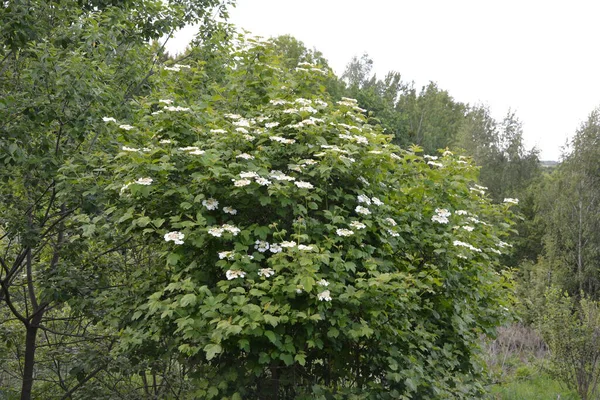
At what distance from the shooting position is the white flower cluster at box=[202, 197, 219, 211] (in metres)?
3.13

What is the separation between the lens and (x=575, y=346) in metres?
8.48

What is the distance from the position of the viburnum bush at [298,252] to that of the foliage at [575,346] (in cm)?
530

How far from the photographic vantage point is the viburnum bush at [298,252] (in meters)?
2.94

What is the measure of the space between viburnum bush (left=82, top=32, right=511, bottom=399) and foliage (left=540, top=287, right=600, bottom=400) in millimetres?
5297

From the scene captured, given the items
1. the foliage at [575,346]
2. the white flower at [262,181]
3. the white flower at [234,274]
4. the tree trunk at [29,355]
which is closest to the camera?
the white flower at [234,274]

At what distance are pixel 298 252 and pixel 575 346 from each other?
7.32m

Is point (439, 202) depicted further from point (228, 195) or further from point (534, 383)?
point (534, 383)

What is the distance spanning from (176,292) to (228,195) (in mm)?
732

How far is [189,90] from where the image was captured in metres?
4.54

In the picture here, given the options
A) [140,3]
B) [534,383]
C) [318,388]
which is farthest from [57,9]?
[534,383]

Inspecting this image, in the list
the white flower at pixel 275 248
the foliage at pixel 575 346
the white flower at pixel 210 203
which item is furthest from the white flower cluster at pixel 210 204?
the foliage at pixel 575 346

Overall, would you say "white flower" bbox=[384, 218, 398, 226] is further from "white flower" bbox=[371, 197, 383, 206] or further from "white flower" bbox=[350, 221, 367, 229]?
"white flower" bbox=[350, 221, 367, 229]

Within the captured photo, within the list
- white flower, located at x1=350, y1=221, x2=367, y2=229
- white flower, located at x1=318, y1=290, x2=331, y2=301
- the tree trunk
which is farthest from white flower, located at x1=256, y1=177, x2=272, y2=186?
the tree trunk

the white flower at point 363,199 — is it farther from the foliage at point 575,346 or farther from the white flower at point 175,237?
the foliage at point 575,346
